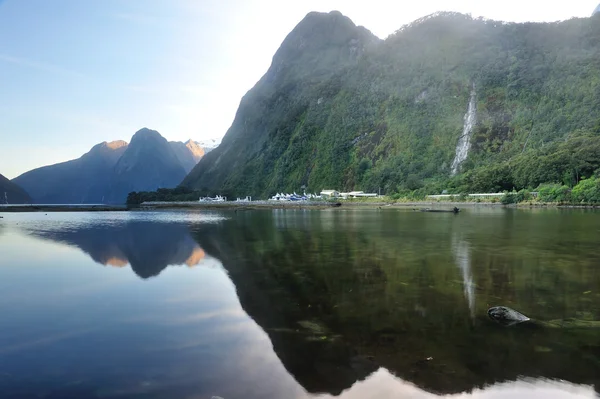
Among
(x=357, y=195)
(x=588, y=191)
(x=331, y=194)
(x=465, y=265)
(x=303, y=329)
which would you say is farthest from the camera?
(x=331, y=194)

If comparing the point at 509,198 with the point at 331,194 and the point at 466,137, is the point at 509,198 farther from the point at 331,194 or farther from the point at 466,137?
the point at 331,194

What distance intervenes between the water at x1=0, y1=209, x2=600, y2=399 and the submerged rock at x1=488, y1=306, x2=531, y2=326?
349 mm

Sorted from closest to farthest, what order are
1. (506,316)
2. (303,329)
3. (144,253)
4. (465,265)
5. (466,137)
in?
1. (303,329)
2. (506,316)
3. (465,265)
4. (144,253)
5. (466,137)

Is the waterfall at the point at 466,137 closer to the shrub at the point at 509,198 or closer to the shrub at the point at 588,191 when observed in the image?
the shrub at the point at 509,198

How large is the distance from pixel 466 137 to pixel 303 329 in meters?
158

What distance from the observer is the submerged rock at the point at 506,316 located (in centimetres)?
1116

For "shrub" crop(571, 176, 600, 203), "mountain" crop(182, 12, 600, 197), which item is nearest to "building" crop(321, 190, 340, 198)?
"mountain" crop(182, 12, 600, 197)

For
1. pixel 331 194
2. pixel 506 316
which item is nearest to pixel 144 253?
pixel 506 316

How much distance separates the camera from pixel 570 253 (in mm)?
23531

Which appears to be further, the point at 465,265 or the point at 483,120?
the point at 483,120

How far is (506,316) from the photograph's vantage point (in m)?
11.3

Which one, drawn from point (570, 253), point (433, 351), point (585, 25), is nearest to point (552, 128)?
point (585, 25)

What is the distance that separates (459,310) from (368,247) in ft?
51.2

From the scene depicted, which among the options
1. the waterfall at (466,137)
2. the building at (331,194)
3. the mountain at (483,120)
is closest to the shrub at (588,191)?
the mountain at (483,120)
